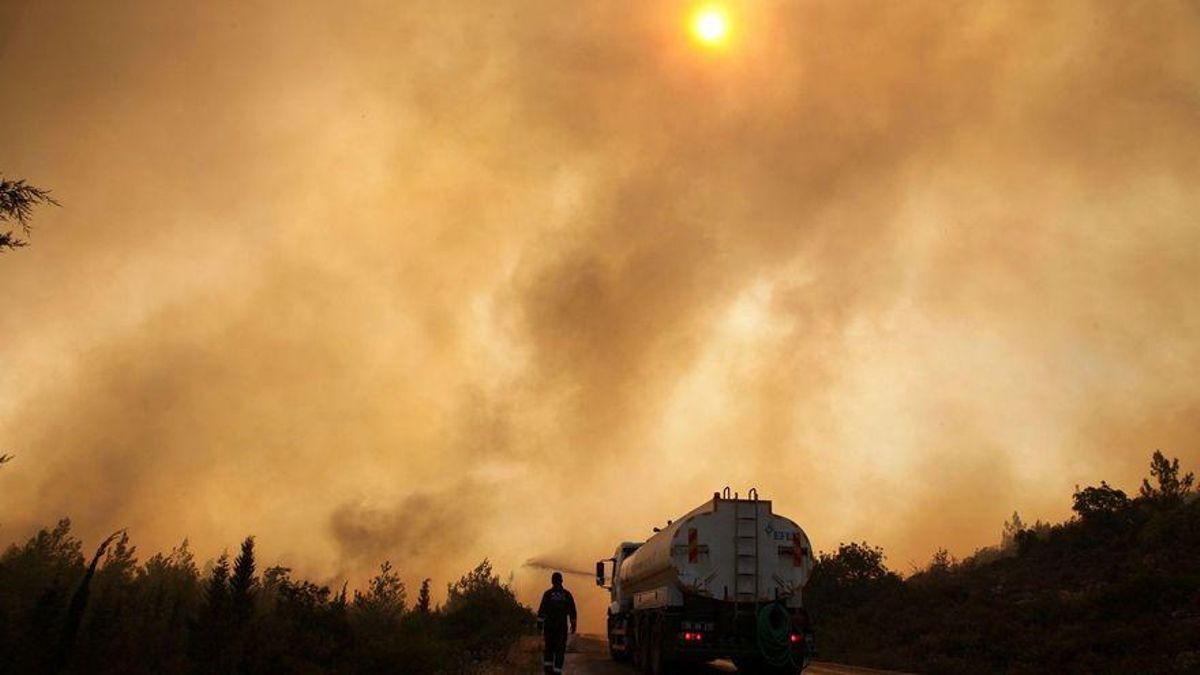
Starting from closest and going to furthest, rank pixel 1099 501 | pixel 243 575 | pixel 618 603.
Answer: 1. pixel 618 603
2. pixel 1099 501
3. pixel 243 575

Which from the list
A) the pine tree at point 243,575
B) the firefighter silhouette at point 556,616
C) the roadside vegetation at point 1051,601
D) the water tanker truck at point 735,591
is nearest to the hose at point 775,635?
the water tanker truck at point 735,591

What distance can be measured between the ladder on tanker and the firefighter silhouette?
4060 mm

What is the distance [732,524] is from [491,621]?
30066mm

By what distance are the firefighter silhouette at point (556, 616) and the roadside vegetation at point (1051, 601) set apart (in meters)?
15.2

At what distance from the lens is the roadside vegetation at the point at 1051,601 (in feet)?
71.5

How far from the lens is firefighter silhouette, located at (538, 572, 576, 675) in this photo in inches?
553

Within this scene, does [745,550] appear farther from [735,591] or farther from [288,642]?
[288,642]

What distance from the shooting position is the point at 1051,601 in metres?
29.0

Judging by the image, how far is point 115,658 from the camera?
2578cm

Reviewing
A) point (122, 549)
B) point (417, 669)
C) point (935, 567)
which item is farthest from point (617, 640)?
point (122, 549)

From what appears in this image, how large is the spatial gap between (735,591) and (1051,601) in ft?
69.8

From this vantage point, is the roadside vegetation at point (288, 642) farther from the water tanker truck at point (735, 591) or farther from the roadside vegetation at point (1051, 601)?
the roadside vegetation at point (1051, 601)

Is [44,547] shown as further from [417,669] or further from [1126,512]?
[1126,512]

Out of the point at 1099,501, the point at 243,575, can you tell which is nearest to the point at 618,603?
the point at 1099,501
